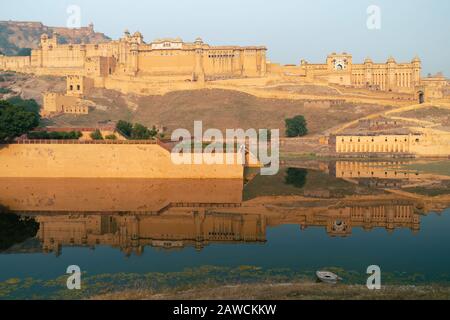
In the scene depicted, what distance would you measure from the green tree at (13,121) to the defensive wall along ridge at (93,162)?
985mm

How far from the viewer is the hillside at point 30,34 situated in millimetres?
164738

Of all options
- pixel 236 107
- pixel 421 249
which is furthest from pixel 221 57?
pixel 421 249

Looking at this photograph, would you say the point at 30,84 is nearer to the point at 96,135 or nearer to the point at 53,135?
the point at 53,135

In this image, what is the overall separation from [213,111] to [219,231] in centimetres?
4716

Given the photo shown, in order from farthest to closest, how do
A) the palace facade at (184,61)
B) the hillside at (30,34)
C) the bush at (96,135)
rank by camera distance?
the hillside at (30,34), the palace facade at (184,61), the bush at (96,135)

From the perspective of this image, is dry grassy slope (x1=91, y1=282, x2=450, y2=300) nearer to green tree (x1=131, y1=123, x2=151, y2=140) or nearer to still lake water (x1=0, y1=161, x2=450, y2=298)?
still lake water (x1=0, y1=161, x2=450, y2=298)

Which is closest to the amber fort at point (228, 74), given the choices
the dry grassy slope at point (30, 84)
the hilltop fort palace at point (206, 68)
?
the hilltop fort palace at point (206, 68)

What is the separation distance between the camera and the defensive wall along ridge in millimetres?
35688

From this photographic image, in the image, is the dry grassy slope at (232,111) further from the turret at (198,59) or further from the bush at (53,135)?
the bush at (53,135)

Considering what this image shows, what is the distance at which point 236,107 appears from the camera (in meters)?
69.2

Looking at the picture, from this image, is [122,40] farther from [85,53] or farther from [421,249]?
[421,249]

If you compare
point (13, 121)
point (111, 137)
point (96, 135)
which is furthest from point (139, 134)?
point (13, 121)
